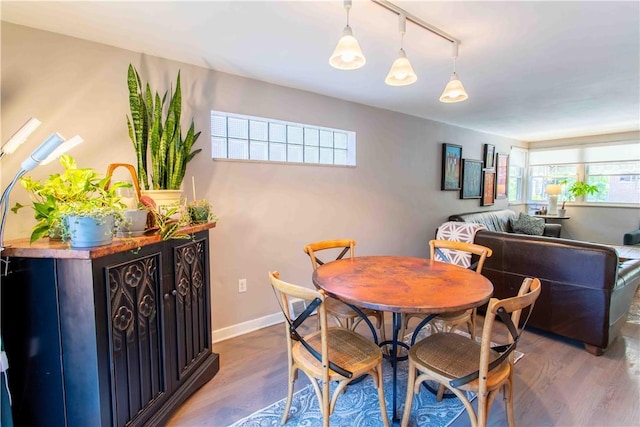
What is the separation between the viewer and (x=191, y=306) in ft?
6.50

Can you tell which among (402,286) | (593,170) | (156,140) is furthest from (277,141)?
(593,170)

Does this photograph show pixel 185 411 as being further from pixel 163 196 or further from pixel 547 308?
pixel 547 308

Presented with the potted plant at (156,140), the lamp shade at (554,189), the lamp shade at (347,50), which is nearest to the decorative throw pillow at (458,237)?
the lamp shade at (347,50)

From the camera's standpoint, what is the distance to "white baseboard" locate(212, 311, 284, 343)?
8.82 feet

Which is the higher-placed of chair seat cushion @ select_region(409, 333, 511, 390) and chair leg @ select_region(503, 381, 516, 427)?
chair seat cushion @ select_region(409, 333, 511, 390)

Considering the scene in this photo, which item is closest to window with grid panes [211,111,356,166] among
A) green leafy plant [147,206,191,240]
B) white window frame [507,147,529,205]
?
green leafy plant [147,206,191,240]

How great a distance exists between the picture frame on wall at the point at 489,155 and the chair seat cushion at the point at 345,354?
4869 mm

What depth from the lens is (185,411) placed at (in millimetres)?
1828

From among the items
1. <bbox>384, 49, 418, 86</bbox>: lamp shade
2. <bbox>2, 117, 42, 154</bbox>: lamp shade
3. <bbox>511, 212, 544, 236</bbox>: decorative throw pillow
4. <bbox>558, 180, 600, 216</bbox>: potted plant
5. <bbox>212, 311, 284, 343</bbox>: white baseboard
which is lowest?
<bbox>212, 311, 284, 343</bbox>: white baseboard

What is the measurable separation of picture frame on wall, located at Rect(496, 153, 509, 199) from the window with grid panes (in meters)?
3.75

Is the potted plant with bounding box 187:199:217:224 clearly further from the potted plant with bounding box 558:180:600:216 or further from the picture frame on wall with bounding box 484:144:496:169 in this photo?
the potted plant with bounding box 558:180:600:216

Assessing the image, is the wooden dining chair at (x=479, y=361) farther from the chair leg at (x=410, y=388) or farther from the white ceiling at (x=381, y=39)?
the white ceiling at (x=381, y=39)

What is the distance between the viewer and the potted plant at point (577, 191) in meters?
5.78

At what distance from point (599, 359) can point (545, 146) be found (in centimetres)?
531
